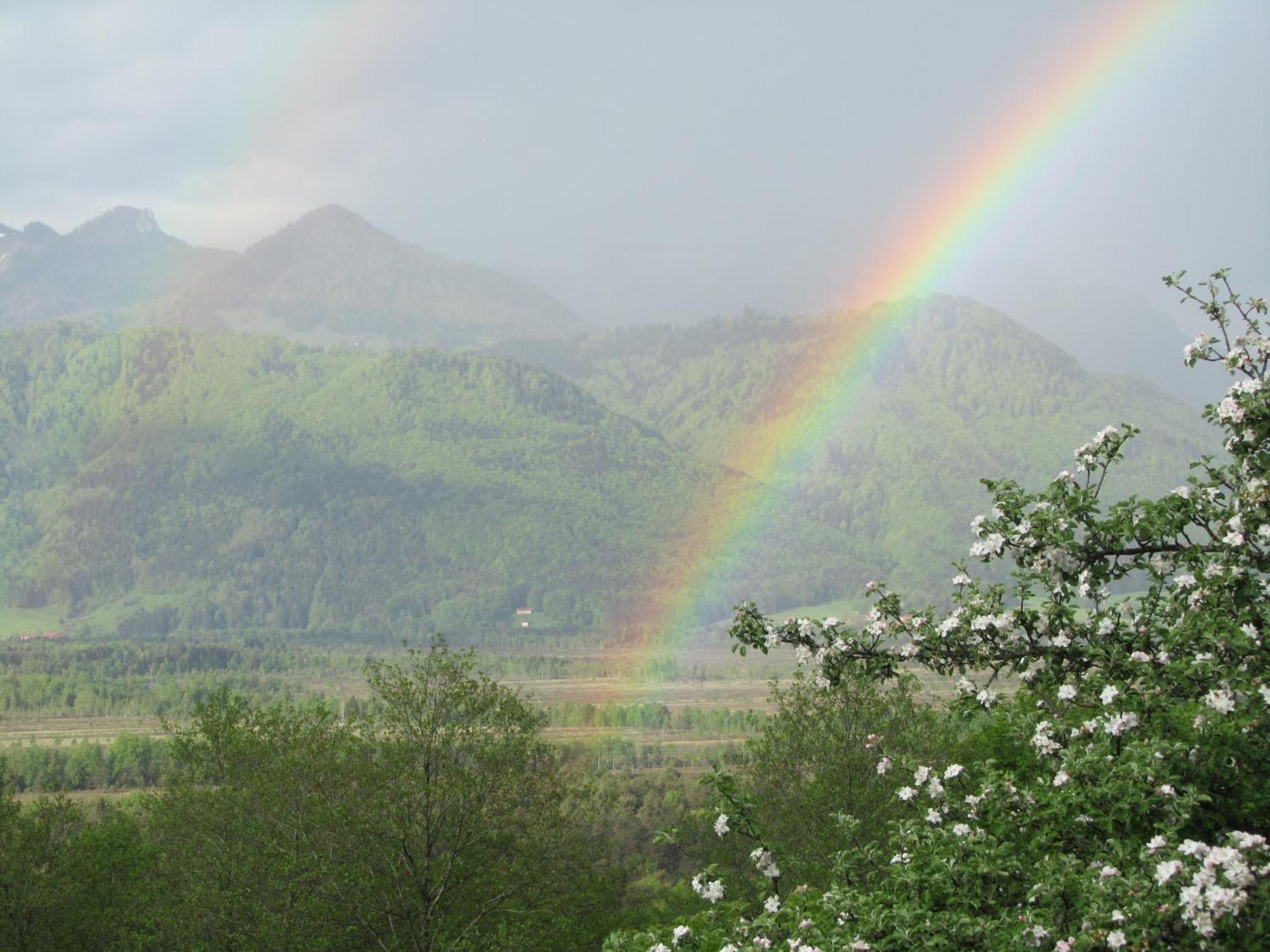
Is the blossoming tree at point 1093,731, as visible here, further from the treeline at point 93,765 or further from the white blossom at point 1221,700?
the treeline at point 93,765

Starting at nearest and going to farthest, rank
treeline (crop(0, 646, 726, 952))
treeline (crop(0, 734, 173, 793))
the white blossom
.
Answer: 1. the white blossom
2. treeline (crop(0, 646, 726, 952))
3. treeline (crop(0, 734, 173, 793))

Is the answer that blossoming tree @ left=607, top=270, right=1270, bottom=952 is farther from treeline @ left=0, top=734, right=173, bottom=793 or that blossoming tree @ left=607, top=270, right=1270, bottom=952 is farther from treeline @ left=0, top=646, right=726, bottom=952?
treeline @ left=0, top=734, right=173, bottom=793

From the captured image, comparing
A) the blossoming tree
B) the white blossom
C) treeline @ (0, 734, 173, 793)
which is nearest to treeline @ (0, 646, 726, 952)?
the blossoming tree

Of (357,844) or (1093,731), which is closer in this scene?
(1093,731)

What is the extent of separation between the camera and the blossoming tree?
8.12 meters

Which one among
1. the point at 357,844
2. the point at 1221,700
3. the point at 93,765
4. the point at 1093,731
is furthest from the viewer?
the point at 93,765

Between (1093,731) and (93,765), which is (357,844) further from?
(93,765)

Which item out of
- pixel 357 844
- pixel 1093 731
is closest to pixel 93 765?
pixel 357 844

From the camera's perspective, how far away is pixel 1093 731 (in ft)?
32.2

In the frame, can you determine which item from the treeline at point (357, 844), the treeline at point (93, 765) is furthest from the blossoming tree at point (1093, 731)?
the treeline at point (93, 765)

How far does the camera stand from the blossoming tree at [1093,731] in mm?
8125

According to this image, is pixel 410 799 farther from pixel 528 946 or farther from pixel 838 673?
pixel 838 673

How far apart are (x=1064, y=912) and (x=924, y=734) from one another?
1754 inches

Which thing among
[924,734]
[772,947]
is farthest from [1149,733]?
[924,734]
